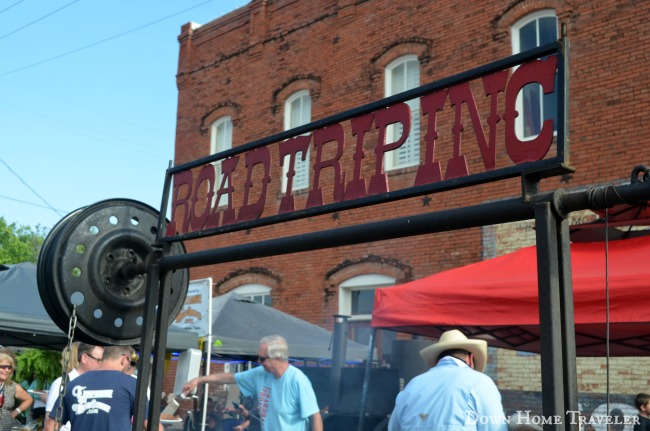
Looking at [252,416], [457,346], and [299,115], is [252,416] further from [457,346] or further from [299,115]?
[457,346]

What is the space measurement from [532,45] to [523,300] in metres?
7.16

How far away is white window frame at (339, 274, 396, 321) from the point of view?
12.3 metres

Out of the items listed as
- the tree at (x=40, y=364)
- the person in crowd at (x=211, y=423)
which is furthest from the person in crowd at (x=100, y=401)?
the person in crowd at (x=211, y=423)

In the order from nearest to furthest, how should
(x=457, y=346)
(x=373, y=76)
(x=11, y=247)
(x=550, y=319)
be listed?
(x=550, y=319)
(x=457, y=346)
(x=373, y=76)
(x=11, y=247)

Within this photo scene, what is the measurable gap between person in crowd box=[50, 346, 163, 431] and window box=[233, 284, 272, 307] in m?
9.58

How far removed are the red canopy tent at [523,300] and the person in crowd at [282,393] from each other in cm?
109

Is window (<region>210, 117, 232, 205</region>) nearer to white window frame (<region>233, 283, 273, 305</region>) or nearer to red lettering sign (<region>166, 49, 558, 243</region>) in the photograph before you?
white window frame (<region>233, 283, 273, 305</region>)

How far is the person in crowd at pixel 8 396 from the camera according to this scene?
6707 millimetres

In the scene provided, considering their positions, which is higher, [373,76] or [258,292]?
[373,76]

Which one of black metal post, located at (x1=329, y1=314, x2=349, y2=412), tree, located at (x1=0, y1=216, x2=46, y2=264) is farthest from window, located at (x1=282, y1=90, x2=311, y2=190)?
tree, located at (x1=0, y1=216, x2=46, y2=264)

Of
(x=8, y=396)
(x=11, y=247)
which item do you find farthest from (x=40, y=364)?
(x=11, y=247)

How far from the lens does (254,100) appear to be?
15.3m

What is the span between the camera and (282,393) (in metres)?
5.06

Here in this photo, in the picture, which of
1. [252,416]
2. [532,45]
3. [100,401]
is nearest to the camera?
[100,401]
